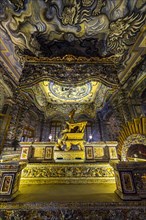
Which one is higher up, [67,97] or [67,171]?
[67,97]

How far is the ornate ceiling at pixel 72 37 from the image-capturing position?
3646 mm

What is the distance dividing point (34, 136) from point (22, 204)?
8.50m

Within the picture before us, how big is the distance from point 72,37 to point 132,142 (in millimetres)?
5707

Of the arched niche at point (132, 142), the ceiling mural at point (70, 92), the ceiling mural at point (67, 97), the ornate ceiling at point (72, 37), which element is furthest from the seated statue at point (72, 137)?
the ceiling mural at point (70, 92)

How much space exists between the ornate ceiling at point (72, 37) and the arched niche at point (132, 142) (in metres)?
2.83

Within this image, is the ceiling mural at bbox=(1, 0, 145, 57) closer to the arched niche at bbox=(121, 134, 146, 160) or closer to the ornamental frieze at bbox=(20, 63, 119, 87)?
the ornamental frieze at bbox=(20, 63, 119, 87)

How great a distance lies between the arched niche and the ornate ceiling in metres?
2.83

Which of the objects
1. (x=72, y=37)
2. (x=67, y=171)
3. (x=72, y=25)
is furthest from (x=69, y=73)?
(x=67, y=171)

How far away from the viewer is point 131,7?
360cm

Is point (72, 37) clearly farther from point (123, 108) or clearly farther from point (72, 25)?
point (123, 108)

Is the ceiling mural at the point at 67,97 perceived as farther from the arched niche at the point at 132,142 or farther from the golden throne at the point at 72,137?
the golden throne at the point at 72,137

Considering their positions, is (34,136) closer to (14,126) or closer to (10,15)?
(14,126)

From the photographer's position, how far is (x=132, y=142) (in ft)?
17.6

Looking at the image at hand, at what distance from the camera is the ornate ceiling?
365 cm
